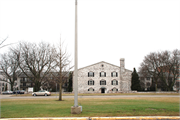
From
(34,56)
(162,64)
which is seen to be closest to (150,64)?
(162,64)

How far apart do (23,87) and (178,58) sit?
67.9 meters

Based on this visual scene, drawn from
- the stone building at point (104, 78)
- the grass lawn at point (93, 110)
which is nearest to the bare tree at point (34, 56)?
the stone building at point (104, 78)

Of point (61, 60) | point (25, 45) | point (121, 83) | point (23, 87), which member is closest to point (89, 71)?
point (121, 83)

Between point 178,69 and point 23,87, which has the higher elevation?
point 178,69

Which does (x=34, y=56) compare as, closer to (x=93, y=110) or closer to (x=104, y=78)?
(x=104, y=78)

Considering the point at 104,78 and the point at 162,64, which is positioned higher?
the point at 162,64

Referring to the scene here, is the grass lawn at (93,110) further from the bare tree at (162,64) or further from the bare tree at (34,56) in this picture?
the bare tree at (162,64)

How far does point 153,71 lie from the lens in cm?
6056

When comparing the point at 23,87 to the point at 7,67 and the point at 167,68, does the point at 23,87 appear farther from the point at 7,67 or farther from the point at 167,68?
the point at 167,68

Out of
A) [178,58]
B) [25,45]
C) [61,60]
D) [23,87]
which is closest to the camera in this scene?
[61,60]

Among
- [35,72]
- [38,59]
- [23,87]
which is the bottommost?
[23,87]

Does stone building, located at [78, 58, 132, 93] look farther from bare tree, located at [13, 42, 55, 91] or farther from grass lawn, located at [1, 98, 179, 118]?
grass lawn, located at [1, 98, 179, 118]

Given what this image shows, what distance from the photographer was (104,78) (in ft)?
180

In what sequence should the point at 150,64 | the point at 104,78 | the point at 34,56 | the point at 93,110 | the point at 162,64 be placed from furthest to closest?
the point at 150,64 → the point at 162,64 → the point at 104,78 → the point at 34,56 → the point at 93,110
